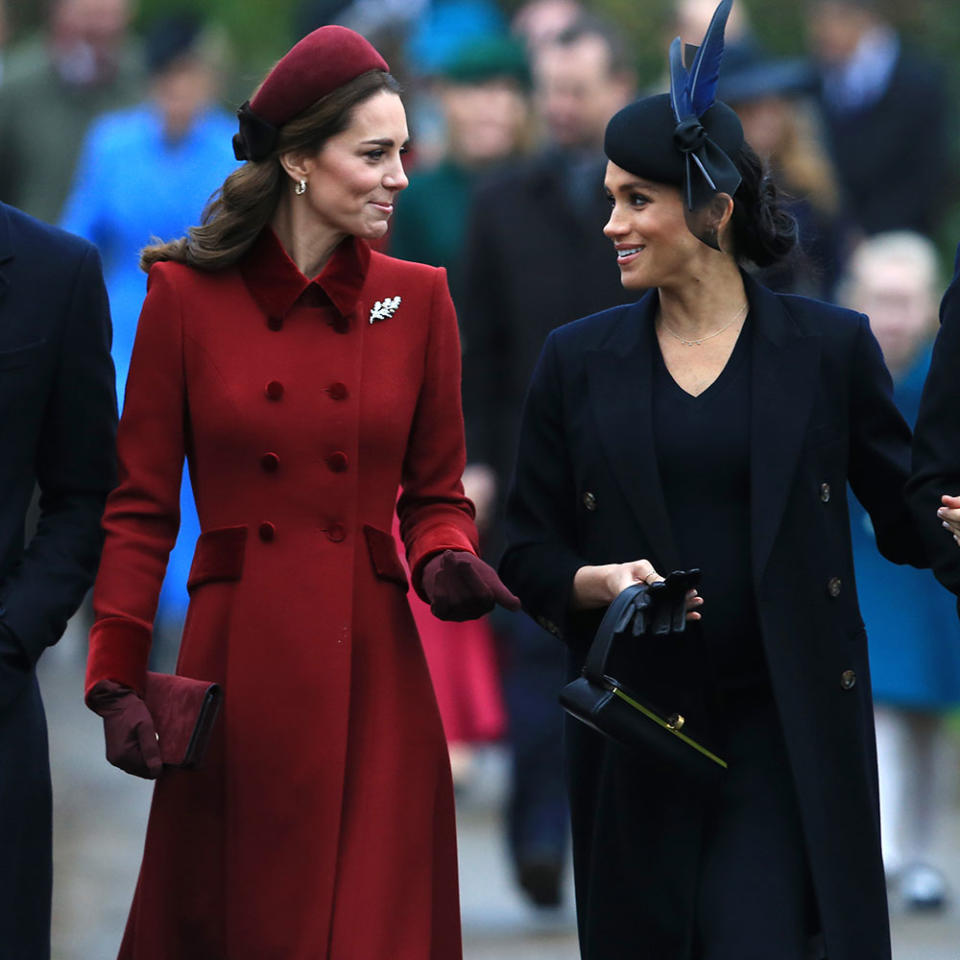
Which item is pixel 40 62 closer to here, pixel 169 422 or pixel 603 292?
pixel 603 292

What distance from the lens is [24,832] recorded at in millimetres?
5566

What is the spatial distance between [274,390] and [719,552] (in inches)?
35.7

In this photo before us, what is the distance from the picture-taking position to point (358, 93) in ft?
19.4

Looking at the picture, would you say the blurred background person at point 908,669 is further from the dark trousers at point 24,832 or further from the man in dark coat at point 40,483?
the dark trousers at point 24,832

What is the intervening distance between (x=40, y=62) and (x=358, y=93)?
7.49 meters

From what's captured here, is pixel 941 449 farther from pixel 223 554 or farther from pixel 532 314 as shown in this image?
pixel 532 314

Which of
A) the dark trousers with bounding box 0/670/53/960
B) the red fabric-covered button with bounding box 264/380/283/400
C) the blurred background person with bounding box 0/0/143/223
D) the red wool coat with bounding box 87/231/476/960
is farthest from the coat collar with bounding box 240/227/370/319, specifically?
the blurred background person with bounding box 0/0/143/223

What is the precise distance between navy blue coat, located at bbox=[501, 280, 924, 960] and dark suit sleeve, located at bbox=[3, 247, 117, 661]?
0.87 metres

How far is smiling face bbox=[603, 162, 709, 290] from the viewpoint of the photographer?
592cm

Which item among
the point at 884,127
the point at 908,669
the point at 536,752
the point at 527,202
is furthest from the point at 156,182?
the point at 884,127

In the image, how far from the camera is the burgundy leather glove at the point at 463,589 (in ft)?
18.7

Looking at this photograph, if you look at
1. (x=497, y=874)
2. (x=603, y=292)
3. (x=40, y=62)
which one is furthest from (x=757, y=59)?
(x=40, y=62)

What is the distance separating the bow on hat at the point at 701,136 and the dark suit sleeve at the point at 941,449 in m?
0.49

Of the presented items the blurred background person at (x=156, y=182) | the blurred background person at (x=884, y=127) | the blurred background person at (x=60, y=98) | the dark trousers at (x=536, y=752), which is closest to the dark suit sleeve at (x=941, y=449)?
the dark trousers at (x=536, y=752)
